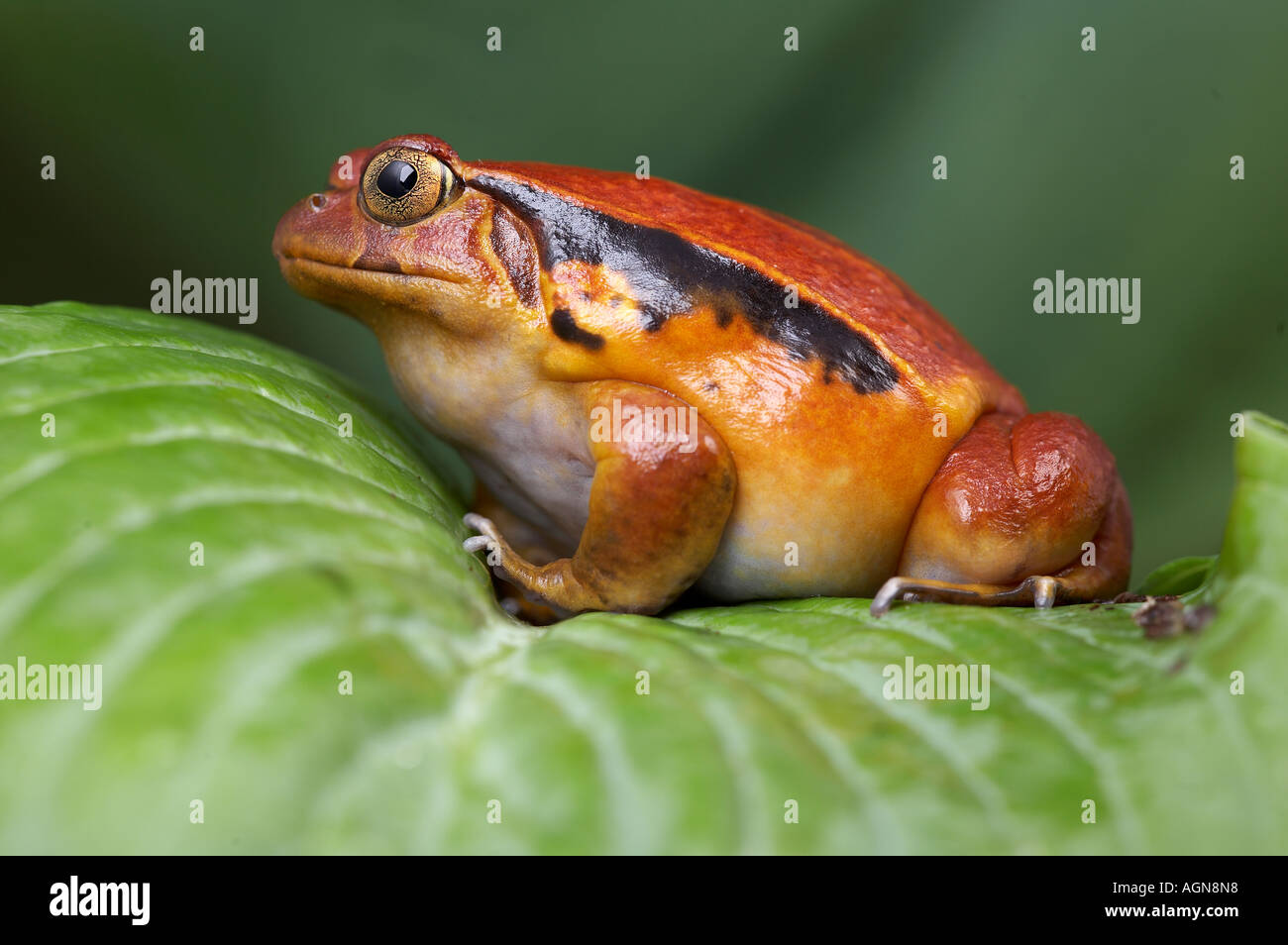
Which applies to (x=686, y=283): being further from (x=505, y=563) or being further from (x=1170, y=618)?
(x=1170, y=618)

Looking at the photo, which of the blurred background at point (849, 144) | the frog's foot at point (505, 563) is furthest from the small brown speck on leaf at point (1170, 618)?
the blurred background at point (849, 144)

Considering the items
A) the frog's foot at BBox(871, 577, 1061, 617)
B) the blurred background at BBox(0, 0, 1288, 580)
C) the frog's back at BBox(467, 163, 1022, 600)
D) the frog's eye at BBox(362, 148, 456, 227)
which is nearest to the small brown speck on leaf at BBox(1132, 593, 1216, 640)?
the frog's foot at BBox(871, 577, 1061, 617)

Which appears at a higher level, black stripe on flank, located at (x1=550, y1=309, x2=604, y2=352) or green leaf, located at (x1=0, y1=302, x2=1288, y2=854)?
black stripe on flank, located at (x1=550, y1=309, x2=604, y2=352)

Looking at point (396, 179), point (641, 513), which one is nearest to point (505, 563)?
point (641, 513)

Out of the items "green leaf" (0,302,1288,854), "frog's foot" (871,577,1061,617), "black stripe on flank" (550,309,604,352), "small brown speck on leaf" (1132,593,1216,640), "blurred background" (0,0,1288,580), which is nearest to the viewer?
"green leaf" (0,302,1288,854)

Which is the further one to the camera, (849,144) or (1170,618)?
(849,144)

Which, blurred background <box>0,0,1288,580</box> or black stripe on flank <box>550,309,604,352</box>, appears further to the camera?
blurred background <box>0,0,1288,580</box>

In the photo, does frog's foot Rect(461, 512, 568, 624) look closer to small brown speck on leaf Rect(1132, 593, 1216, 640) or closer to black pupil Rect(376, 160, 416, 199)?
black pupil Rect(376, 160, 416, 199)
